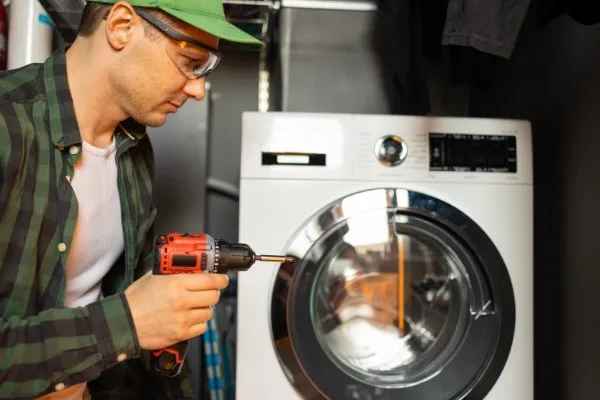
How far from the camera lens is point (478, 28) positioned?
1277mm

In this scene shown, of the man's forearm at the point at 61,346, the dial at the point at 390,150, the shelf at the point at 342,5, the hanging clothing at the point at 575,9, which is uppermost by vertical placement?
the shelf at the point at 342,5

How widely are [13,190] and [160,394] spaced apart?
2.07 feet

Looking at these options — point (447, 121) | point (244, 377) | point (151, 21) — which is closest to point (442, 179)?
point (447, 121)

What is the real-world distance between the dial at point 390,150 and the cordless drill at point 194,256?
0.45 meters

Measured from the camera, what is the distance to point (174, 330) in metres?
1.06

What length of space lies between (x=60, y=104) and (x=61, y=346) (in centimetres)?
45

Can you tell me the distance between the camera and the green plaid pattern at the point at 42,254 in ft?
3.23

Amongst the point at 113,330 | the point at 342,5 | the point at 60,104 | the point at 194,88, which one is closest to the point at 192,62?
the point at 194,88

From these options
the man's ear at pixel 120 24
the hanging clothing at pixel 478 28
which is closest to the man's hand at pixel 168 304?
the man's ear at pixel 120 24

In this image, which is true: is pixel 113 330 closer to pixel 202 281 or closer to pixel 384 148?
pixel 202 281

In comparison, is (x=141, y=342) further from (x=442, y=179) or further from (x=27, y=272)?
(x=442, y=179)

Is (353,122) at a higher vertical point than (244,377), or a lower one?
higher

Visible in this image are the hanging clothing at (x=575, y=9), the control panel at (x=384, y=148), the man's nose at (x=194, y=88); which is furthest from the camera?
the control panel at (x=384, y=148)

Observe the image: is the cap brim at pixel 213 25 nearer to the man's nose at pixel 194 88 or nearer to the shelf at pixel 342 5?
the man's nose at pixel 194 88
